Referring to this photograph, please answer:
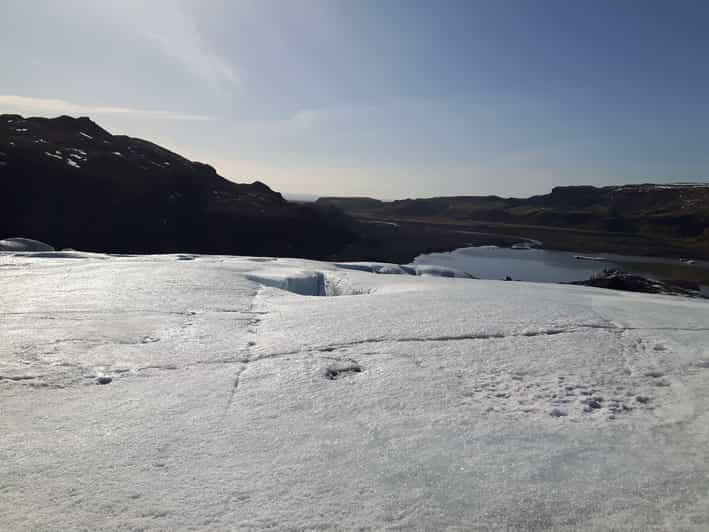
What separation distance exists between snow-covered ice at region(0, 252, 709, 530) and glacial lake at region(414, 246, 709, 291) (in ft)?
127

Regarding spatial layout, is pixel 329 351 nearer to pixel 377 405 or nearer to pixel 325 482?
pixel 377 405

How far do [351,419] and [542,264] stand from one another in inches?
2318

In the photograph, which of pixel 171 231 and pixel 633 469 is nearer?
pixel 633 469

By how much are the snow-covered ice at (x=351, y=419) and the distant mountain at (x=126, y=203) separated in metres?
48.8

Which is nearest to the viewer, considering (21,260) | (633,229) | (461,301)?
(461,301)

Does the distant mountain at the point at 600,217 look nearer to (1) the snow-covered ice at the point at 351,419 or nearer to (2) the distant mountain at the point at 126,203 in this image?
(2) the distant mountain at the point at 126,203

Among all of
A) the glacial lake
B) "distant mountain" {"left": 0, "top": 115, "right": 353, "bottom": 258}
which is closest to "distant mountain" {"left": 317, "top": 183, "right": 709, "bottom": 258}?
the glacial lake

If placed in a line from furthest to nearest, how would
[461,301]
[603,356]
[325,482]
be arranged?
[461,301] → [603,356] → [325,482]

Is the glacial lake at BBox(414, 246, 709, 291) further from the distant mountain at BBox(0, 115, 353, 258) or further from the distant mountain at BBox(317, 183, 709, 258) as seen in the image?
the distant mountain at BBox(0, 115, 353, 258)

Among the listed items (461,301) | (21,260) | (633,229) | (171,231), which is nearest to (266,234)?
(171,231)

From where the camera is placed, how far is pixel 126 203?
55688 millimetres

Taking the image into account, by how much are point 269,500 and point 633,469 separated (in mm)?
2879

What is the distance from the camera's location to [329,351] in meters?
6.07

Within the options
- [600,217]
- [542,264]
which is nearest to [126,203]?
[542,264]
